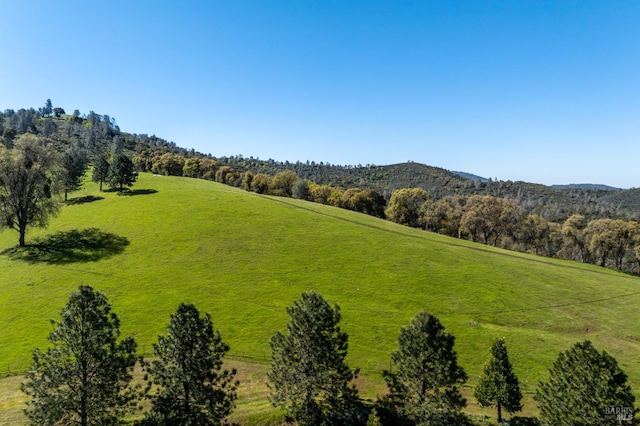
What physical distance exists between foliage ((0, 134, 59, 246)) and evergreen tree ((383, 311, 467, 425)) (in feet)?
262

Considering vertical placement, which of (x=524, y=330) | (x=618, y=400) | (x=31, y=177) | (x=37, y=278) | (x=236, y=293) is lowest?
(x=37, y=278)

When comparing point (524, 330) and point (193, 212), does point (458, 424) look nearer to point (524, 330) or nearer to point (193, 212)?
point (524, 330)

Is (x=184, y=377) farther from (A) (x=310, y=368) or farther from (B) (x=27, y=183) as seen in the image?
(B) (x=27, y=183)

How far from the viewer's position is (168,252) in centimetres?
6906

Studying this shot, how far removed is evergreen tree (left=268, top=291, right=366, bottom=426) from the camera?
2808cm

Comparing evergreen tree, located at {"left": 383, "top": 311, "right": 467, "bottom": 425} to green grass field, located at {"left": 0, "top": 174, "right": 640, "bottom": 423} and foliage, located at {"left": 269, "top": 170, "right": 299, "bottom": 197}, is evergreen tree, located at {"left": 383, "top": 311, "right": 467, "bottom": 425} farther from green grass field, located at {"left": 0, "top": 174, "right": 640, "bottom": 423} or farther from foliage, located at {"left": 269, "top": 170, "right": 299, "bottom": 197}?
foliage, located at {"left": 269, "top": 170, "right": 299, "bottom": 197}

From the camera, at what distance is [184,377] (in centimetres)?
2591

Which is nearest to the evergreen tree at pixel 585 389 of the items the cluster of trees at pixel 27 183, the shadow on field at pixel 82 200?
the cluster of trees at pixel 27 183

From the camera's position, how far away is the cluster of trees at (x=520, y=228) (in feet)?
314

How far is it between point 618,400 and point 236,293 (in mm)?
47297

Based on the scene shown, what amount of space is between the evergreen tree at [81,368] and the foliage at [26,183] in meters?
62.9

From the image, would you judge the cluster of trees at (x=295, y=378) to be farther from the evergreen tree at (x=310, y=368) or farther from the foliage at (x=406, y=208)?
the foliage at (x=406, y=208)

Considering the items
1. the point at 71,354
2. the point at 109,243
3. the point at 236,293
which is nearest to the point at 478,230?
the point at 236,293

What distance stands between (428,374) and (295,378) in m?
11.0
